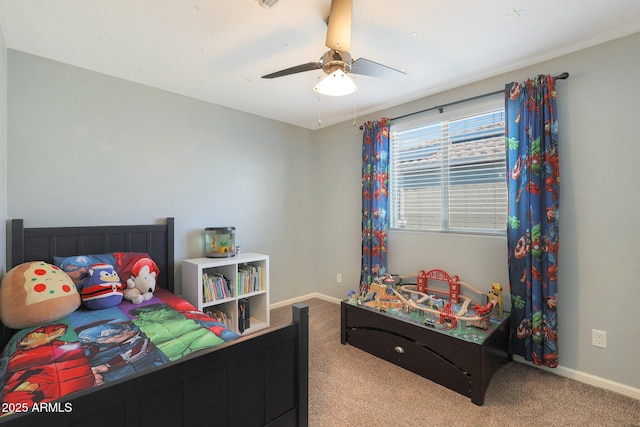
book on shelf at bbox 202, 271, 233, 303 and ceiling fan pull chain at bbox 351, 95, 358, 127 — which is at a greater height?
ceiling fan pull chain at bbox 351, 95, 358, 127

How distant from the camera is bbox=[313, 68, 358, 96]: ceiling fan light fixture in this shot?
1589 mm

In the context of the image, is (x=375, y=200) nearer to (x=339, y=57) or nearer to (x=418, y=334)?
(x=418, y=334)

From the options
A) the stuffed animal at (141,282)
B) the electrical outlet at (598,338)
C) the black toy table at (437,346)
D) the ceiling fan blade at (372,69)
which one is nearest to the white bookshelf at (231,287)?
the stuffed animal at (141,282)

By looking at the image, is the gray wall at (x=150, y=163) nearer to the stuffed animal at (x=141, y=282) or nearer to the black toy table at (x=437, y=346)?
the stuffed animal at (x=141, y=282)

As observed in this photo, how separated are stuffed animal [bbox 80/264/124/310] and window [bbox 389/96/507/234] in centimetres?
261

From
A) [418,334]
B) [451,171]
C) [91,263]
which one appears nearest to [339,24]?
[451,171]

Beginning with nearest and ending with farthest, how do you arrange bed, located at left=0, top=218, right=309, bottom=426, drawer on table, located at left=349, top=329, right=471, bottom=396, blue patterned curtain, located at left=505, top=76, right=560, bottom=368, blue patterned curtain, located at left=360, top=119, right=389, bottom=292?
bed, located at left=0, top=218, right=309, bottom=426, drawer on table, located at left=349, top=329, right=471, bottom=396, blue patterned curtain, located at left=505, top=76, right=560, bottom=368, blue patterned curtain, located at left=360, top=119, right=389, bottom=292

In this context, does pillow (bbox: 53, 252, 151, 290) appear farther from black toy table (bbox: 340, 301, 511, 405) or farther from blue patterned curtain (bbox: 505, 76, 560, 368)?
blue patterned curtain (bbox: 505, 76, 560, 368)

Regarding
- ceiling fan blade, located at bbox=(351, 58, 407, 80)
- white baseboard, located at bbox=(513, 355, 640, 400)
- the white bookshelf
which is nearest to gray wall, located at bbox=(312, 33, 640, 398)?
white baseboard, located at bbox=(513, 355, 640, 400)

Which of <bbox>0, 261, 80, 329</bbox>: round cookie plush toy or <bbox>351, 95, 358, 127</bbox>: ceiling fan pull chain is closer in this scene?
<bbox>0, 261, 80, 329</bbox>: round cookie plush toy

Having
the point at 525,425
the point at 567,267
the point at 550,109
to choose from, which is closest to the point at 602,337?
the point at 567,267

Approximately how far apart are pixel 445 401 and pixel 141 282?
7.68 feet

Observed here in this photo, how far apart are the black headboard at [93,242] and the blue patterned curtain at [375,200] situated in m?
2.01

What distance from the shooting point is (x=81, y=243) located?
2285 millimetres
